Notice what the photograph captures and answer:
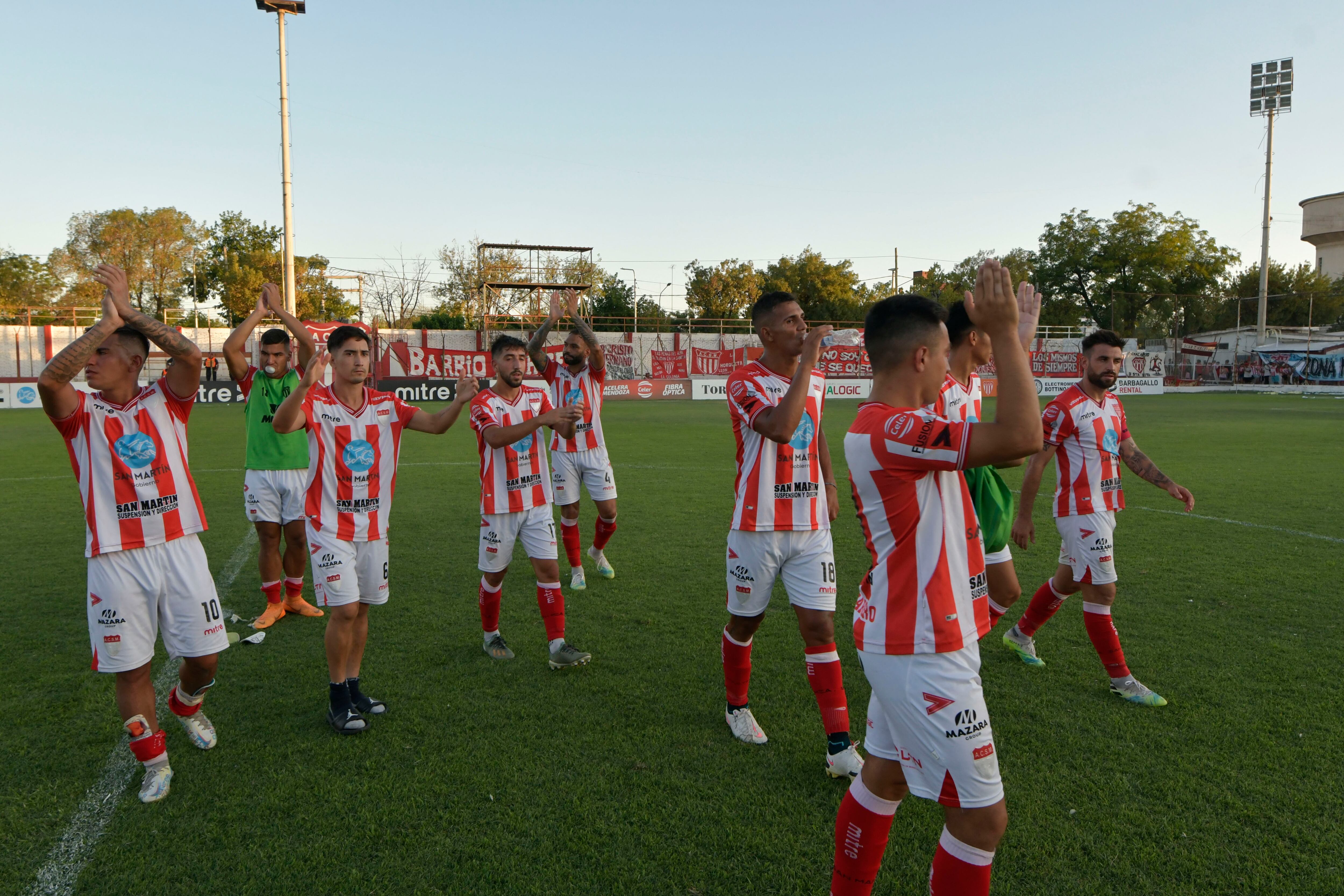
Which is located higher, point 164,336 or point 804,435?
point 164,336

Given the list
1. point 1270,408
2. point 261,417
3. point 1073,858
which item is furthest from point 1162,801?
point 1270,408

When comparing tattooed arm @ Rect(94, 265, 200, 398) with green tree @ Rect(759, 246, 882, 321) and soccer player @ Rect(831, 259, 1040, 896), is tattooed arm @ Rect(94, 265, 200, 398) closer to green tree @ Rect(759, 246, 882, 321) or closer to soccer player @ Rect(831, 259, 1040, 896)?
soccer player @ Rect(831, 259, 1040, 896)

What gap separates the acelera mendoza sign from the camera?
3425cm

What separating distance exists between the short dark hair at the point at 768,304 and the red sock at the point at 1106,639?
2634 millimetres

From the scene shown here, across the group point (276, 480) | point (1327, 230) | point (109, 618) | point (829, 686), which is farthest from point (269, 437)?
point (1327, 230)

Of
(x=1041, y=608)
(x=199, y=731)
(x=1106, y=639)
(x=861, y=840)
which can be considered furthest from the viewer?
(x=1041, y=608)

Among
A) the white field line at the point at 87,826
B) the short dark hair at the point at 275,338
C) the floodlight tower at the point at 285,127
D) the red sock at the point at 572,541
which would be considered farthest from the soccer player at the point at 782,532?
the floodlight tower at the point at 285,127

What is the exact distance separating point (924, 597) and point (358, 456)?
325 centimetres

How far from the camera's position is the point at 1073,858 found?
306 cm

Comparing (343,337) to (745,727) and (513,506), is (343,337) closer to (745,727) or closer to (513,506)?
(513,506)

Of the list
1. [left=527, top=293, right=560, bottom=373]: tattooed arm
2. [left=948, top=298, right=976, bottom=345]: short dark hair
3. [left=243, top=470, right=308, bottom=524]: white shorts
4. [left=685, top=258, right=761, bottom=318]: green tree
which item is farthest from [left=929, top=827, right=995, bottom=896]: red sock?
[left=685, top=258, right=761, bottom=318]: green tree

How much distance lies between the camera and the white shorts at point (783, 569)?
151 inches

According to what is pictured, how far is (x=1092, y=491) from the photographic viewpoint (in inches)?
186

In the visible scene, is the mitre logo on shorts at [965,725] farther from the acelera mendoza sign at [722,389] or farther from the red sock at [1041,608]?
the acelera mendoza sign at [722,389]
